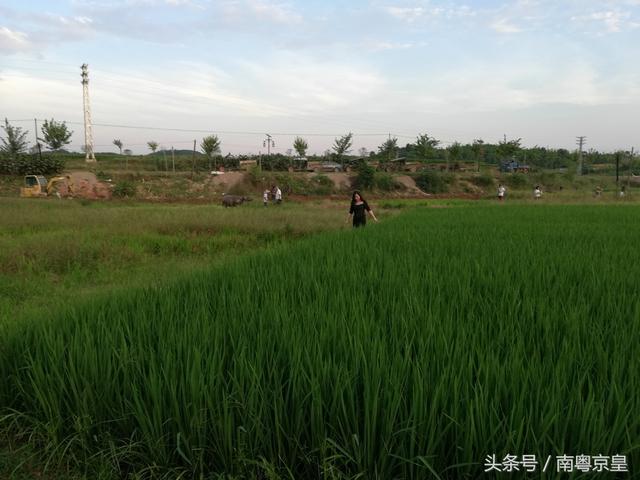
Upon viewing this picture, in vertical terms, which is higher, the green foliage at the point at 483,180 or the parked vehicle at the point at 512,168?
the parked vehicle at the point at 512,168

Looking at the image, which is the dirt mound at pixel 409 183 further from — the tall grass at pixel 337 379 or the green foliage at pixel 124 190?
the tall grass at pixel 337 379

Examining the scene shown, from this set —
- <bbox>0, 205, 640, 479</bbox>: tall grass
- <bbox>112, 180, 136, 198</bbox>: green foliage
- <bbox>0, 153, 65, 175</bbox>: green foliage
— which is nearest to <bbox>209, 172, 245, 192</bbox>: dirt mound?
<bbox>112, 180, 136, 198</bbox>: green foliage

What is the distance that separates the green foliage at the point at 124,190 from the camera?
2716cm

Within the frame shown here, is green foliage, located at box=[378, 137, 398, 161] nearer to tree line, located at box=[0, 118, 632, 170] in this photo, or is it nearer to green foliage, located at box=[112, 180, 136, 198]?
tree line, located at box=[0, 118, 632, 170]

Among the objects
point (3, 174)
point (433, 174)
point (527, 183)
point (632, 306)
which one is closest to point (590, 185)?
point (527, 183)

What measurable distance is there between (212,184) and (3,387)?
1189 inches

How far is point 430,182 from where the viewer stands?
3759 cm

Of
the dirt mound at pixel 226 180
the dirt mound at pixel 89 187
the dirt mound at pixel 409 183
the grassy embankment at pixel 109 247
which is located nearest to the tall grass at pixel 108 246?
the grassy embankment at pixel 109 247

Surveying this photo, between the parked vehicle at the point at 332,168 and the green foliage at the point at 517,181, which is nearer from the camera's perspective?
the green foliage at the point at 517,181

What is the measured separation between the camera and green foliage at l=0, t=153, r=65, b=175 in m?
28.7

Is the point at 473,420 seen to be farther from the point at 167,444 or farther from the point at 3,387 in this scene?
the point at 3,387

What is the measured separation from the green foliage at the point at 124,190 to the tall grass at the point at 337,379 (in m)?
26.6

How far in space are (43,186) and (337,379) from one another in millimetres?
29397

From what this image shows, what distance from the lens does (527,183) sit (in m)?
40.7
